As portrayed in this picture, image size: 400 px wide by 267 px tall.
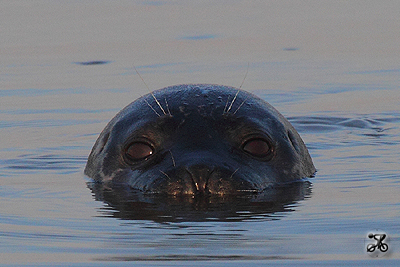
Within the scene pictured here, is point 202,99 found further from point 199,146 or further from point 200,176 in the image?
point 200,176

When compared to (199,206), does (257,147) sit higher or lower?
higher

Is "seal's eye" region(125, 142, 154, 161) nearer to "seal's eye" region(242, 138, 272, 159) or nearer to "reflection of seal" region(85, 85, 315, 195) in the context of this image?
"reflection of seal" region(85, 85, 315, 195)

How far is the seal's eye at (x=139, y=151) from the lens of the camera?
711 cm

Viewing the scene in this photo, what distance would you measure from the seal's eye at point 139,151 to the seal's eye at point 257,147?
2.27 ft

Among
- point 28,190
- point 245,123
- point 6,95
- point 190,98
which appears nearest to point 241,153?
point 245,123

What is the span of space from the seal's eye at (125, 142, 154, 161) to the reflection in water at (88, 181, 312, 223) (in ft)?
1.02

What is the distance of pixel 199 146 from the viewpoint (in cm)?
686

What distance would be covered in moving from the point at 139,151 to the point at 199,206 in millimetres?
1071

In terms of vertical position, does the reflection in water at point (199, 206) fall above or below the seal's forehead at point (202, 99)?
below

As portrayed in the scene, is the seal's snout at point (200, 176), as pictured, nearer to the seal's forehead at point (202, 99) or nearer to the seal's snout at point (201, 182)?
the seal's snout at point (201, 182)

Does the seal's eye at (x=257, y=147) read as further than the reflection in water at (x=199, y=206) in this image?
Yes

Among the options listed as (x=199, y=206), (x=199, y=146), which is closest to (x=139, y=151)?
(x=199, y=146)

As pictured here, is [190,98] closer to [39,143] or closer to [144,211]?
[144,211]

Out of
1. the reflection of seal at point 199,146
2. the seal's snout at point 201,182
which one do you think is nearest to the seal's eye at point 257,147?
the reflection of seal at point 199,146
